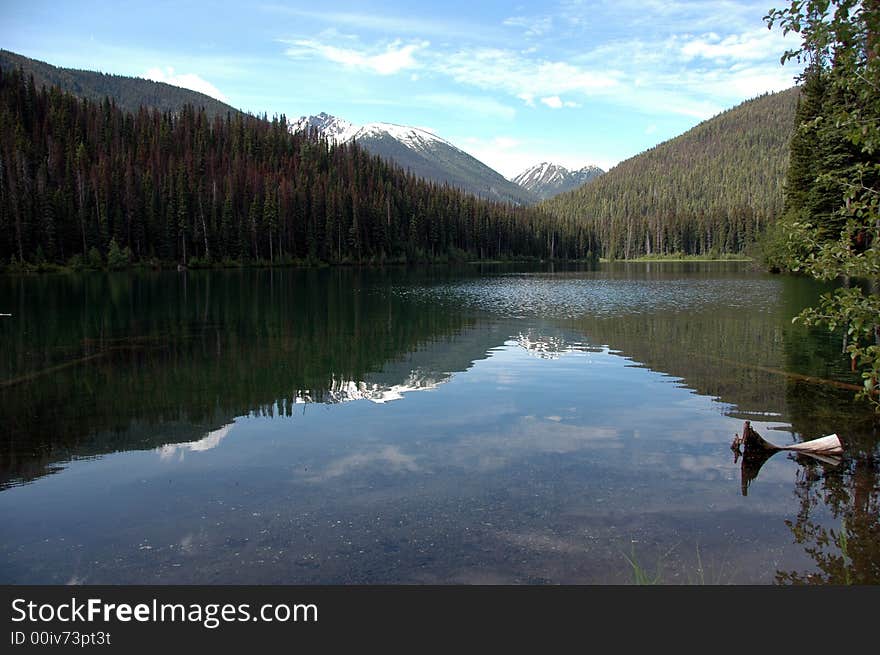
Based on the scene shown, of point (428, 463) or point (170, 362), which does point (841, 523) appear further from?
point (170, 362)

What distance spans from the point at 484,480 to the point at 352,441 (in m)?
3.52

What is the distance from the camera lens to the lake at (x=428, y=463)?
26.8 ft

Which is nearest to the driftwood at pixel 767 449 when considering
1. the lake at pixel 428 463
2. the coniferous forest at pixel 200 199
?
the lake at pixel 428 463

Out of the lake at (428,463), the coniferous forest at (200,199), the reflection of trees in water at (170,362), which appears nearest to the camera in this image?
the lake at (428,463)

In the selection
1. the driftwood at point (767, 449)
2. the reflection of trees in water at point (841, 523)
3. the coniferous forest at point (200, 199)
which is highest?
the coniferous forest at point (200, 199)

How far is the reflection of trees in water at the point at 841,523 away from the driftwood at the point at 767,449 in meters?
0.30

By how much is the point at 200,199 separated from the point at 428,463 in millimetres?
107982

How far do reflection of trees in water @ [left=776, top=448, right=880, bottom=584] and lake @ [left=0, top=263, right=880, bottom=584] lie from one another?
0.15 ft

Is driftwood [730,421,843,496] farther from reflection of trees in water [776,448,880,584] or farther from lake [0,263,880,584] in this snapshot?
reflection of trees in water [776,448,880,584]

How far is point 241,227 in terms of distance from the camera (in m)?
113

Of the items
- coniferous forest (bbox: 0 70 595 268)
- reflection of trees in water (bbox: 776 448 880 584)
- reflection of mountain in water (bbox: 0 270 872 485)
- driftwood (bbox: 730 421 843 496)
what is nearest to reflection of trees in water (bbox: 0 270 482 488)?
reflection of mountain in water (bbox: 0 270 872 485)

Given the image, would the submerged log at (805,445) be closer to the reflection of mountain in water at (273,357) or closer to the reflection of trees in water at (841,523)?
the reflection of trees in water at (841,523)

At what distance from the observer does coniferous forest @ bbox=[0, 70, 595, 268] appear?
96062 millimetres
